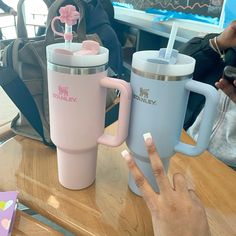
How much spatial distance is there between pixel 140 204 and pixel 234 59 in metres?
0.64

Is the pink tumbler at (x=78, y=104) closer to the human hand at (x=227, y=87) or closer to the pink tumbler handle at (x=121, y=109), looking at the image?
the pink tumbler handle at (x=121, y=109)

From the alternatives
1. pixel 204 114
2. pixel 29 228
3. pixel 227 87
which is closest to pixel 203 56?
pixel 227 87

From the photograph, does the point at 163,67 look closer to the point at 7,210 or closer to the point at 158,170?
the point at 158,170

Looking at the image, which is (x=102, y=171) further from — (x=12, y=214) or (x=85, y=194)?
(x=12, y=214)

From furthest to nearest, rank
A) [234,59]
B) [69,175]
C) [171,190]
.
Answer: [234,59] < [69,175] < [171,190]

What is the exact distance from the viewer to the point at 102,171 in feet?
1.94

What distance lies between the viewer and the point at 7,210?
1.51ft

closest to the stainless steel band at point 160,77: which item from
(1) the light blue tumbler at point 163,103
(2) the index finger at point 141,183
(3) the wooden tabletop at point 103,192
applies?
(1) the light blue tumbler at point 163,103

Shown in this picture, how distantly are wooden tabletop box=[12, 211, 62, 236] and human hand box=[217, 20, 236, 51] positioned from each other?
2.49 ft

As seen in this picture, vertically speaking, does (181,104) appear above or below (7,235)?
above

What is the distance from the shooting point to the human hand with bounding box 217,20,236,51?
827 mm

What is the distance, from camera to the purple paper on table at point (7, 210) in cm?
43

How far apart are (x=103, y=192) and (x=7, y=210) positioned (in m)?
0.18

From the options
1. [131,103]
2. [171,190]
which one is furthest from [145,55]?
[171,190]
